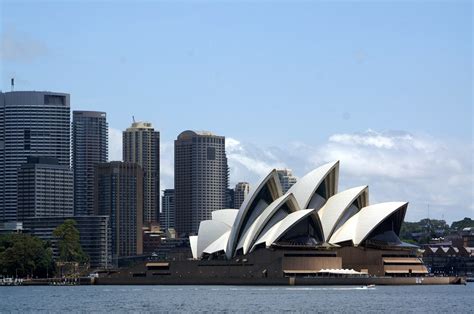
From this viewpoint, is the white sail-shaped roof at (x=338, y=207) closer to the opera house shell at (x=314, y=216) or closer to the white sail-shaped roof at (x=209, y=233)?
the opera house shell at (x=314, y=216)

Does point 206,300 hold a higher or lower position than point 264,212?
lower

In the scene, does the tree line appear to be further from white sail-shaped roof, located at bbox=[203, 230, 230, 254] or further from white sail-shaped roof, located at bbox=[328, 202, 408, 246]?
white sail-shaped roof, located at bbox=[328, 202, 408, 246]

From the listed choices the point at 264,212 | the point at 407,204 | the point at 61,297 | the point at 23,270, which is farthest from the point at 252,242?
the point at 23,270

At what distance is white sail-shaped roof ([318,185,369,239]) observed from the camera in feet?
450

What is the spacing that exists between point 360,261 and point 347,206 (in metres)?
7.09

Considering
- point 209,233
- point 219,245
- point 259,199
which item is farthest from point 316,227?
point 209,233

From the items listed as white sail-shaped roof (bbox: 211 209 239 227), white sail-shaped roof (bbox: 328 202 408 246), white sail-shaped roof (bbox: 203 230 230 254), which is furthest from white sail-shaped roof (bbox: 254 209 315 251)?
white sail-shaped roof (bbox: 211 209 239 227)

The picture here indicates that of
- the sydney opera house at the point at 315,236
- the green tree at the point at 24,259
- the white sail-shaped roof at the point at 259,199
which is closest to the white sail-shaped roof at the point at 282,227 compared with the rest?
the sydney opera house at the point at 315,236

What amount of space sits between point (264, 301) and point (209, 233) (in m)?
52.8

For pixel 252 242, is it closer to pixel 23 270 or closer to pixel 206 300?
pixel 206 300

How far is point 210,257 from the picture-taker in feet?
487

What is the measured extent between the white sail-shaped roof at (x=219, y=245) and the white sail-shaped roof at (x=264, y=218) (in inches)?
203

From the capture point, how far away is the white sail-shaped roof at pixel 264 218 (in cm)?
13538

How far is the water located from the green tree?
2275 inches
